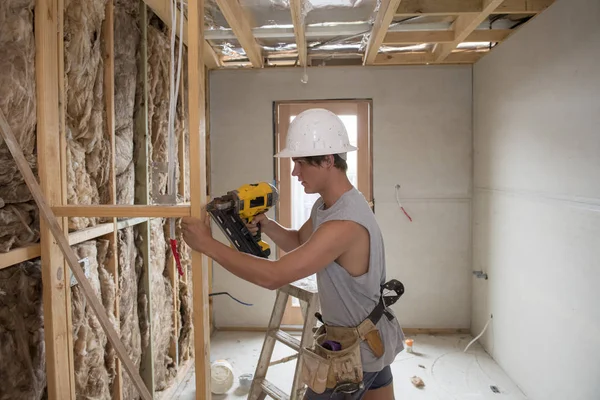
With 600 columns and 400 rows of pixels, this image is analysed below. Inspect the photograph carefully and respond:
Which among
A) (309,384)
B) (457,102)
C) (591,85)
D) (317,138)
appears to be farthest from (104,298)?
(457,102)

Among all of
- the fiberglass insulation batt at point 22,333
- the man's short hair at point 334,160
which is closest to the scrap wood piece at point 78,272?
the fiberglass insulation batt at point 22,333

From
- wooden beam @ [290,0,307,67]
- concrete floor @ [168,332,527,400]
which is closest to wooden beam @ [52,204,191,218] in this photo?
wooden beam @ [290,0,307,67]

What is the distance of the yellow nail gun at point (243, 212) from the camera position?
121 cm

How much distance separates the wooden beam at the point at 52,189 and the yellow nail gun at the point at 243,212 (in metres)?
0.50

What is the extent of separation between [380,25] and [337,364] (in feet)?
6.62

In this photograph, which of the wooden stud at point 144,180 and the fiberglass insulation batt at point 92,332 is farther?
the wooden stud at point 144,180

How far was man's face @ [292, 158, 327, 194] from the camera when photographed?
142cm

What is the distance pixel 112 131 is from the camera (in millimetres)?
1776

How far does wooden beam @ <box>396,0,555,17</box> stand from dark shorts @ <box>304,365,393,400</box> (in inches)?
78.0

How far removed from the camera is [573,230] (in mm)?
2041

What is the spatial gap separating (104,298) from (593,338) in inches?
87.4

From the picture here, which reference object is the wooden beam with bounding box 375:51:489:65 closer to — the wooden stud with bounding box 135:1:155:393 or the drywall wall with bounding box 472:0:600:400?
the drywall wall with bounding box 472:0:600:400

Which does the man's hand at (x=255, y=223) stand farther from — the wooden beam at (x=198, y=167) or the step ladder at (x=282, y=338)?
the step ladder at (x=282, y=338)

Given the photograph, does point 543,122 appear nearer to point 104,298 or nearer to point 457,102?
point 457,102
